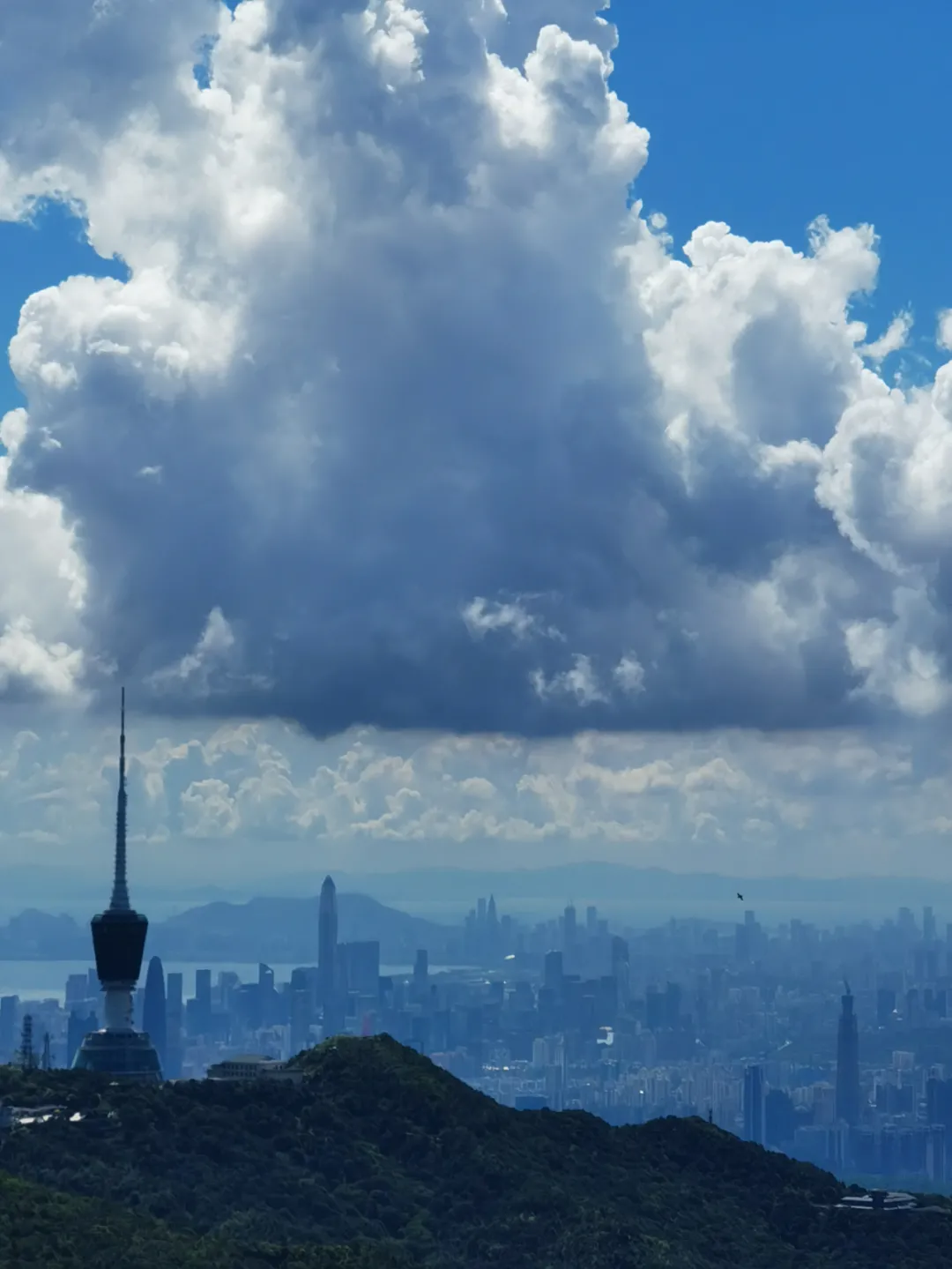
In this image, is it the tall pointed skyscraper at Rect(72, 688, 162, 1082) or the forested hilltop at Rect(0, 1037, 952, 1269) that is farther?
the tall pointed skyscraper at Rect(72, 688, 162, 1082)

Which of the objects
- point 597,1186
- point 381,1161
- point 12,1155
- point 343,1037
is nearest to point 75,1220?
point 12,1155

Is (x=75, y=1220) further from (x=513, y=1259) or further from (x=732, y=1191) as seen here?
(x=732, y=1191)

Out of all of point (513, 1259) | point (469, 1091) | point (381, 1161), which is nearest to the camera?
point (513, 1259)

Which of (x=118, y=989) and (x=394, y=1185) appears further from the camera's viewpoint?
(x=118, y=989)
